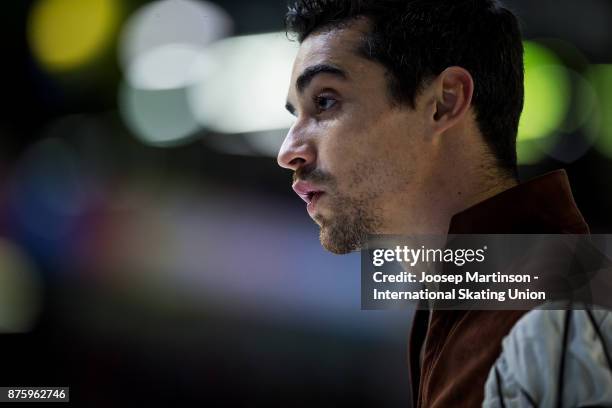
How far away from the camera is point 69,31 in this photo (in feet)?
6.85

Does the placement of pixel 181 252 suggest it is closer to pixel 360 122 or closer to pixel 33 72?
pixel 33 72

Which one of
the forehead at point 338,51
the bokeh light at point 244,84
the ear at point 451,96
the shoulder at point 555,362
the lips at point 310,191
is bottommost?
the shoulder at point 555,362

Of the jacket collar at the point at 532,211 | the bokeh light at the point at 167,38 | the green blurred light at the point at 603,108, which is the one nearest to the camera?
the jacket collar at the point at 532,211

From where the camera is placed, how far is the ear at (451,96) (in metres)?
0.86

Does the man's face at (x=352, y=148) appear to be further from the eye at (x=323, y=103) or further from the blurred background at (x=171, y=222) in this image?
the blurred background at (x=171, y=222)

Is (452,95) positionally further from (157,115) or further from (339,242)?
(157,115)

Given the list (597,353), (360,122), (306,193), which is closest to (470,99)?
(360,122)

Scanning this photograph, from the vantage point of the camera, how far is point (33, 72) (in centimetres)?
204

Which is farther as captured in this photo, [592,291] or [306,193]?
[306,193]

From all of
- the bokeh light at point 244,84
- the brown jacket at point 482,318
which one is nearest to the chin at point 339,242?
the brown jacket at point 482,318

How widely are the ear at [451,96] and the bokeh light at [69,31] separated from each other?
1.43m

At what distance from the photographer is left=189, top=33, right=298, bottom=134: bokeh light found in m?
1.99

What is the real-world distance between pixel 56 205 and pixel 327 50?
4.69 feet

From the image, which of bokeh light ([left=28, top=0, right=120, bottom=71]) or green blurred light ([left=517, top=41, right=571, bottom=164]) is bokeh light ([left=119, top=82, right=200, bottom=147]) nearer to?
bokeh light ([left=28, top=0, right=120, bottom=71])
